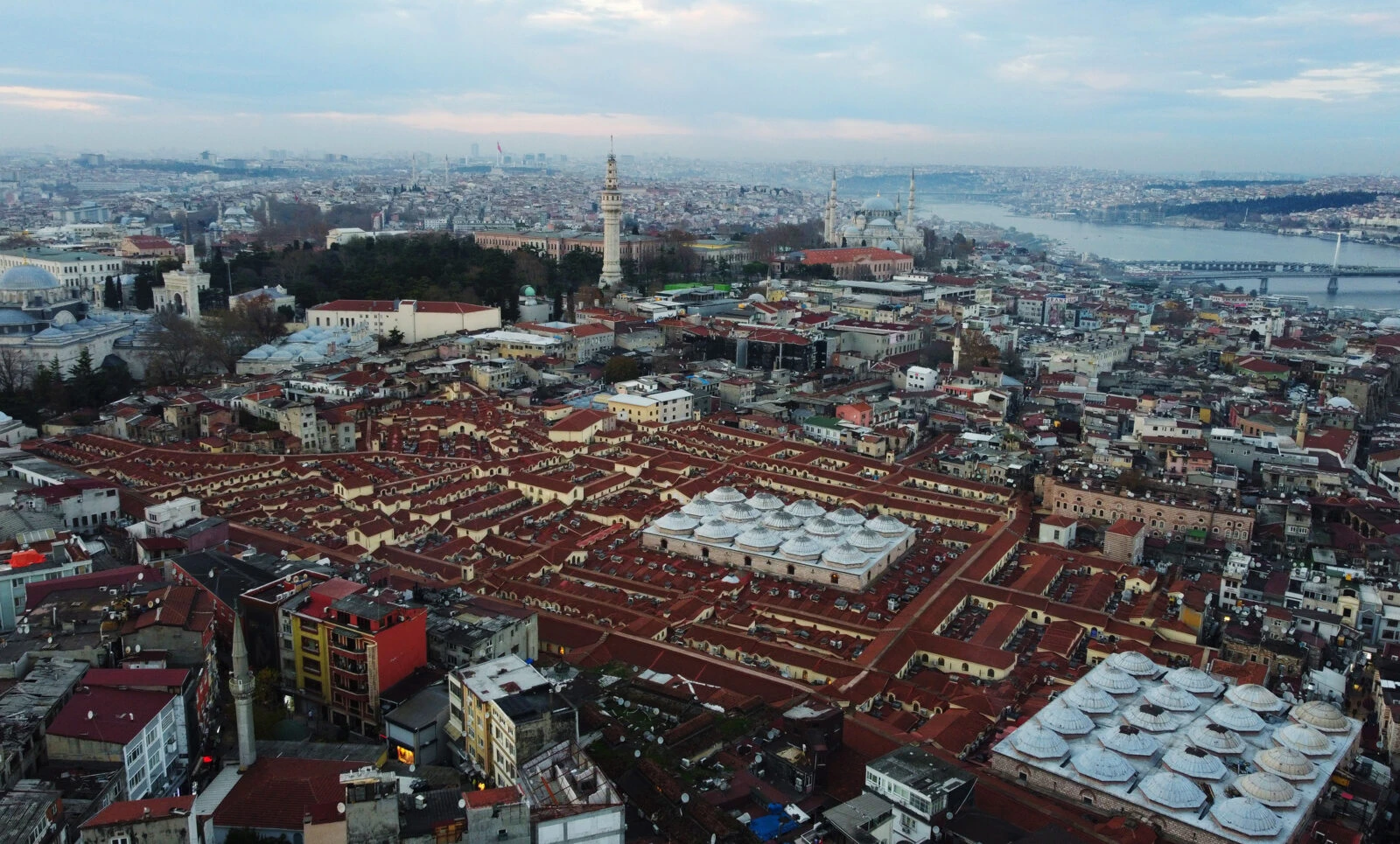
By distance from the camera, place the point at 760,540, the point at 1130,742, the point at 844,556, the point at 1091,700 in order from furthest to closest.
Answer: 1. the point at 760,540
2. the point at 844,556
3. the point at 1091,700
4. the point at 1130,742

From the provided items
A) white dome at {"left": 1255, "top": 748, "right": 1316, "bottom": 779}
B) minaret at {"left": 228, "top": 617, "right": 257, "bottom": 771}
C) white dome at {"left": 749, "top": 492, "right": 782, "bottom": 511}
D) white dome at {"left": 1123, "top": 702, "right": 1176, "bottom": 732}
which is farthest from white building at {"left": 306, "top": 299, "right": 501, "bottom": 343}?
white dome at {"left": 1255, "top": 748, "right": 1316, "bottom": 779}

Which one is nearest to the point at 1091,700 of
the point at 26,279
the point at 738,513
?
the point at 738,513

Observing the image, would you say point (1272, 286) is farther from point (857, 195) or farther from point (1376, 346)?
point (857, 195)

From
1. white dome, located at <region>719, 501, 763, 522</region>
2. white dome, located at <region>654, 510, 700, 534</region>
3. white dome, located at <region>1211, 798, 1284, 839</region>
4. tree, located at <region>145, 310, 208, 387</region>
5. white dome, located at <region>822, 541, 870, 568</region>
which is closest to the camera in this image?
white dome, located at <region>1211, 798, 1284, 839</region>

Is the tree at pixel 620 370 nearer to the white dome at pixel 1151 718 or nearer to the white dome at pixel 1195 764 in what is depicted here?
the white dome at pixel 1151 718

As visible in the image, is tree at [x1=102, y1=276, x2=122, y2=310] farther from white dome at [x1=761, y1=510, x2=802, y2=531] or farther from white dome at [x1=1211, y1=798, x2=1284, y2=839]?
white dome at [x1=1211, y1=798, x2=1284, y2=839]

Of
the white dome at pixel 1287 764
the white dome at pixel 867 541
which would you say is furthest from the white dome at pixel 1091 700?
the white dome at pixel 867 541

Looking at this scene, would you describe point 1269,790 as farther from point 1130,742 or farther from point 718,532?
point 718,532
